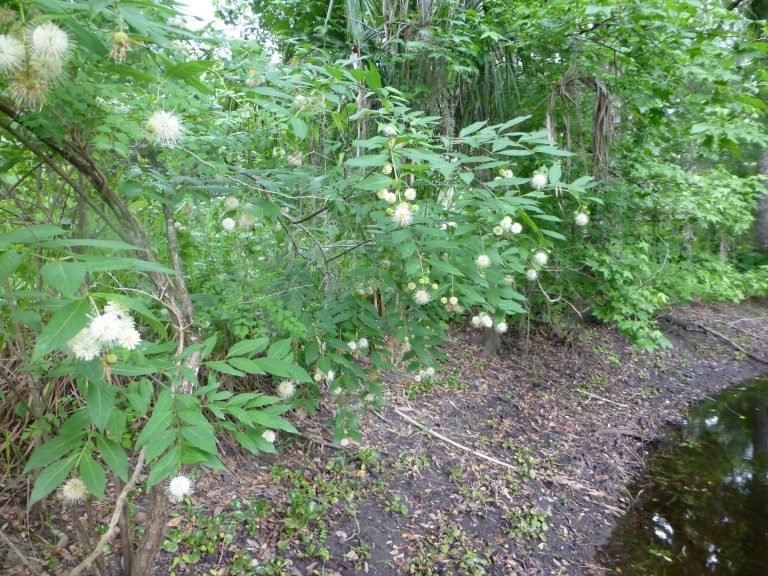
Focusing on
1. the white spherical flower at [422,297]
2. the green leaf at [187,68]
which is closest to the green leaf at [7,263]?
the green leaf at [187,68]

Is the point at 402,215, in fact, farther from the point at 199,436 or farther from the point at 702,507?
the point at 702,507

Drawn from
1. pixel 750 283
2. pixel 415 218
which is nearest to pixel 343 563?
pixel 415 218

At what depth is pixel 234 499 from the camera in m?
2.26

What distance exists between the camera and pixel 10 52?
30.9 inches

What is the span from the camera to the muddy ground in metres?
2.08

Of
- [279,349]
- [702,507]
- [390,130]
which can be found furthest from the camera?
[702,507]

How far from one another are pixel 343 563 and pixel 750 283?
17.3ft

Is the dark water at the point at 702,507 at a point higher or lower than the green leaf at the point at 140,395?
lower

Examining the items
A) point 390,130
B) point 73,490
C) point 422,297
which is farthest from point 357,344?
point 73,490

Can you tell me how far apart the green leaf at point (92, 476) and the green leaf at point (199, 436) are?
0.18m

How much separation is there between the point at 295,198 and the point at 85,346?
3.04ft

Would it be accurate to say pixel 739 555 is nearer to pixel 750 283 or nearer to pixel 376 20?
pixel 750 283

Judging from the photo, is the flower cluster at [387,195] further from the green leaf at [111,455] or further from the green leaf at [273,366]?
the green leaf at [111,455]

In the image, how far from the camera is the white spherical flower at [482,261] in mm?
1644
